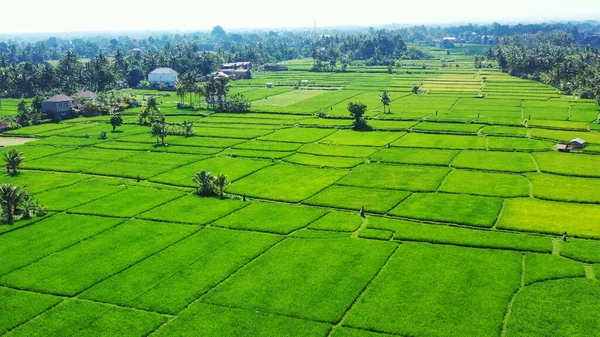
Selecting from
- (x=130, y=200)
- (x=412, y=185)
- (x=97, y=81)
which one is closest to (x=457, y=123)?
(x=412, y=185)

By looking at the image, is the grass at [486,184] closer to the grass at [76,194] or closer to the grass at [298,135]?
the grass at [298,135]

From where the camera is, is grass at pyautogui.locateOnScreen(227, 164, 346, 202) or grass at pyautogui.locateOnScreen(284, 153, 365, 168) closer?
grass at pyautogui.locateOnScreen(227, 164, 346, 202)

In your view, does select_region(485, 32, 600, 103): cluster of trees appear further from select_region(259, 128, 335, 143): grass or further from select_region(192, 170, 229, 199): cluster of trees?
select_region(192, 170, 229, 199): cluster of trees

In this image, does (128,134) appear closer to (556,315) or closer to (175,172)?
(175,172)

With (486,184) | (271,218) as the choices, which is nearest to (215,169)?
(271,218)

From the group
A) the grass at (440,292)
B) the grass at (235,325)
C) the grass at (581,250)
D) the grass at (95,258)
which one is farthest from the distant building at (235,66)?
the grass at (235,325)

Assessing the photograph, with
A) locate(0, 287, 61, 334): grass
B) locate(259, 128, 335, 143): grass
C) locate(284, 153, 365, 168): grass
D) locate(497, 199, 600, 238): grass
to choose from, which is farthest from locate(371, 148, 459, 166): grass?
locate(0, 287, 61, 334): grass
